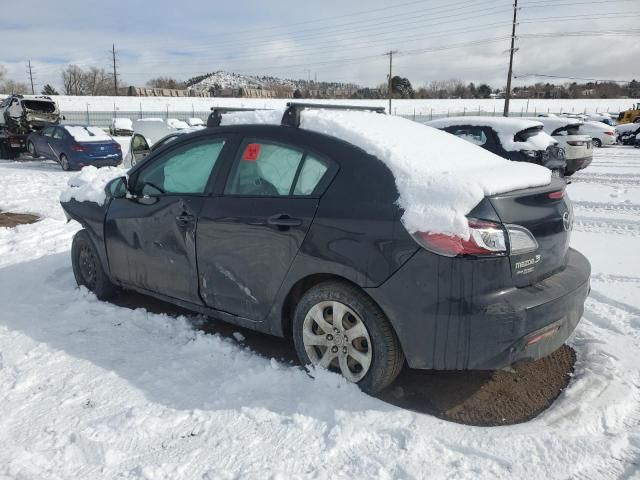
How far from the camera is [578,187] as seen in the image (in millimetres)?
11062

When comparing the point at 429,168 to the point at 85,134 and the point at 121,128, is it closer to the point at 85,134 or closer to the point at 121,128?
the point at 85,134

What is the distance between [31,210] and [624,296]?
8.82 metres

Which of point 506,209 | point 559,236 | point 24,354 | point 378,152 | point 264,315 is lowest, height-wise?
point 24,354

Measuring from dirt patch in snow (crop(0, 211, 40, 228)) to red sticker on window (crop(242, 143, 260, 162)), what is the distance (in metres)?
5.70

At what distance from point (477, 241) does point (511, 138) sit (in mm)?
8529

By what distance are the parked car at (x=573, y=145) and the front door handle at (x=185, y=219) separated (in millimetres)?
10790

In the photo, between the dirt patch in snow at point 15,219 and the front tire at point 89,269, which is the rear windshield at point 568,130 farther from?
the front tire at point 89,269

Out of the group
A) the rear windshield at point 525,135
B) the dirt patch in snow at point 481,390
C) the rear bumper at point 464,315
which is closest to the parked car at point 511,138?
the rear windshield at point 525,135

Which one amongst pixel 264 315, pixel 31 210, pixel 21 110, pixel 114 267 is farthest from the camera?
pixel 21 110

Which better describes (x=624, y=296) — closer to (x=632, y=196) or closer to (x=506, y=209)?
(x=506, y=209)

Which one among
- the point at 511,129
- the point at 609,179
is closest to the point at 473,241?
the point at 511,129

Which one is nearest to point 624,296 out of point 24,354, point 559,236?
point 559,236

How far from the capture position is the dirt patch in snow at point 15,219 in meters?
7.65

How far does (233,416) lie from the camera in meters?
2.79
